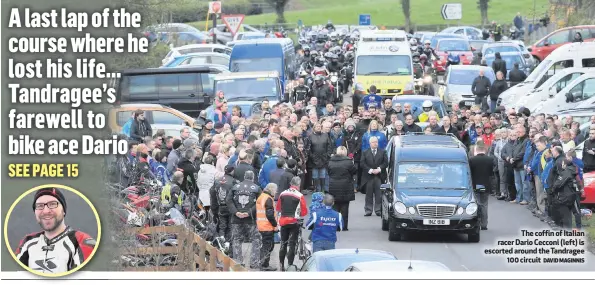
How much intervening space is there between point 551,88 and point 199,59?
43.4 feet

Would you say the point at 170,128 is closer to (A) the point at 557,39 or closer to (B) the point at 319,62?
(B) the point at 319,62

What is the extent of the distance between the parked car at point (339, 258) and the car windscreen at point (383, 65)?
26.6 meters

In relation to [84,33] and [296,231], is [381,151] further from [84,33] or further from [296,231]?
[84,33]

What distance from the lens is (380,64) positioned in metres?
43.7

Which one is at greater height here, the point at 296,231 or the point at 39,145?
the point at 39,145

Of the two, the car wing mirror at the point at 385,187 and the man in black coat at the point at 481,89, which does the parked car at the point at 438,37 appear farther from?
the car wing mirror at the point at 385,187

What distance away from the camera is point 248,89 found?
37438 millimetres

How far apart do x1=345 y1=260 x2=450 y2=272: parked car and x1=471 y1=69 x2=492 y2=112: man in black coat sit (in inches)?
1063

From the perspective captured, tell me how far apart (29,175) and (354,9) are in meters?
106

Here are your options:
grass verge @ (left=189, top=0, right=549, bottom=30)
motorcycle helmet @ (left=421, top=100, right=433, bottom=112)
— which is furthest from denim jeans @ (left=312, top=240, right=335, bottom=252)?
grass verge @ (left=189, top=0, right=549, bottom=30)

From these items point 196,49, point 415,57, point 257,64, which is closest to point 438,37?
point 415,57

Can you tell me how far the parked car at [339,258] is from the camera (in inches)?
642

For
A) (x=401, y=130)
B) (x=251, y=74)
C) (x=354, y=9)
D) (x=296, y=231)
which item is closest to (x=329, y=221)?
(x=296, y=231)

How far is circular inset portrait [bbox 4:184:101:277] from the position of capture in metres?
15.5
